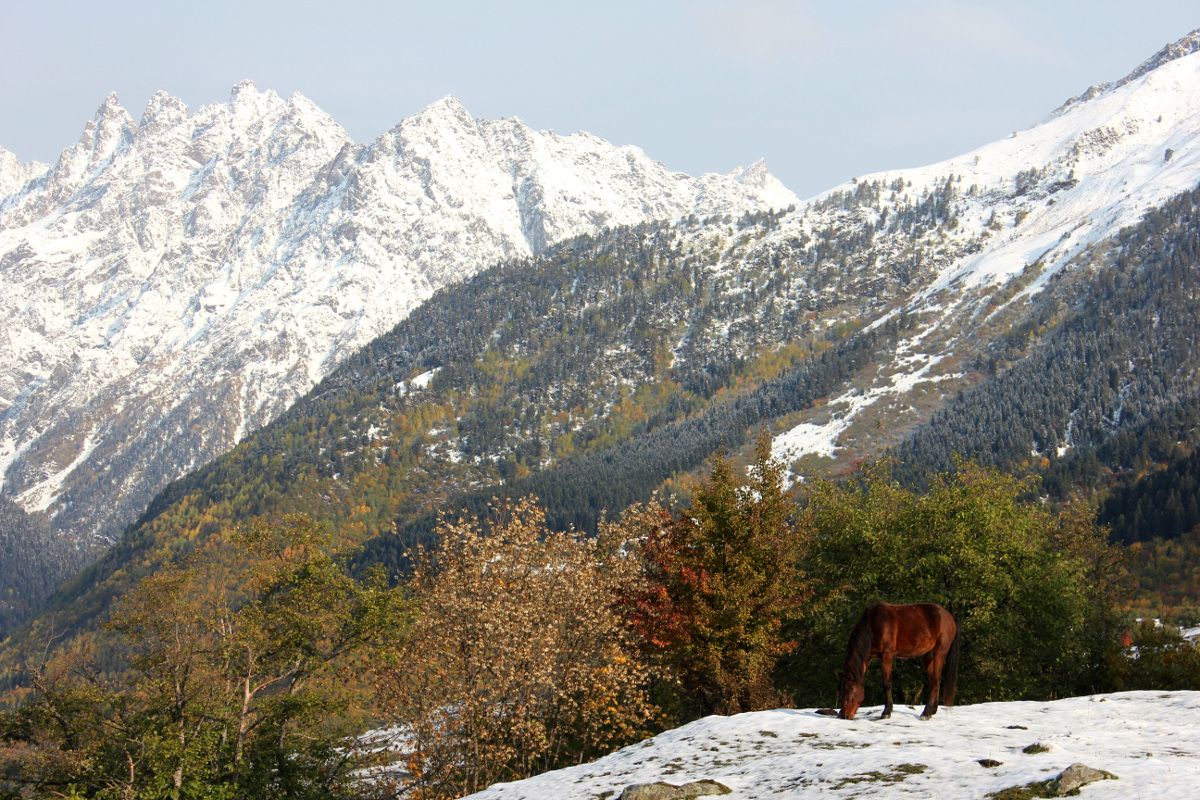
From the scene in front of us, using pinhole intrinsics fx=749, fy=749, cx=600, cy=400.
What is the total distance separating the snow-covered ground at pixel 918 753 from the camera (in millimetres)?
13078

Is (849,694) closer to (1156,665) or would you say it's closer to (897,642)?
(897,642)

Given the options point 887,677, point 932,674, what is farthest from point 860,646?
point 932,674

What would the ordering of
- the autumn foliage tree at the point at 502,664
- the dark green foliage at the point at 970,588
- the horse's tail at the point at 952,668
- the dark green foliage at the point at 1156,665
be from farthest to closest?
1. the dark green foliage at the point at 970,588
2. the dark green foliage at the point at 1156,665
3. the autumn foliage tree at the point at 502,664
4. the horse's tail at the point at 952,668

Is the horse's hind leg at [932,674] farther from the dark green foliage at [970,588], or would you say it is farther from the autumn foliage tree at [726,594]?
the dark green foliage at [970,588]

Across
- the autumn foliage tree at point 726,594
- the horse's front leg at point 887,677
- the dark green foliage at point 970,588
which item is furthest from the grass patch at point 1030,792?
the dark green foliage at point 970,588

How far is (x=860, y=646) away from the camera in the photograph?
57.6 feet

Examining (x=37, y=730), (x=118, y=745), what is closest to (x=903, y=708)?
(x=118, y=745)

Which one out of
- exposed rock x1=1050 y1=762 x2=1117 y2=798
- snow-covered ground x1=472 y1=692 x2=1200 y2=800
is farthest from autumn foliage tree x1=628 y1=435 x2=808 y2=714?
exposed rock x1=1050 y1=762 x2=1117 y2=798

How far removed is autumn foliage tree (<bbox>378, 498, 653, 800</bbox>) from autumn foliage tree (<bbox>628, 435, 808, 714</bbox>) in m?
2.09

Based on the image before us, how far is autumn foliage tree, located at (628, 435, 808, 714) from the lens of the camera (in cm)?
3272

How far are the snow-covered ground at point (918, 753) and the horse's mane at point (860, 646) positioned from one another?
1.39m

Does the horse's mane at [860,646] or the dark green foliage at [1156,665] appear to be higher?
the horse's mane at [860,646]

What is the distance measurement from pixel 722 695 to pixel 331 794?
1846 centimetres

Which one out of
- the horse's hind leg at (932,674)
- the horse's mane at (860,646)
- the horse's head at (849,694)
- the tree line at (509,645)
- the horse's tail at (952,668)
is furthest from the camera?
the tree line at (509,645)
